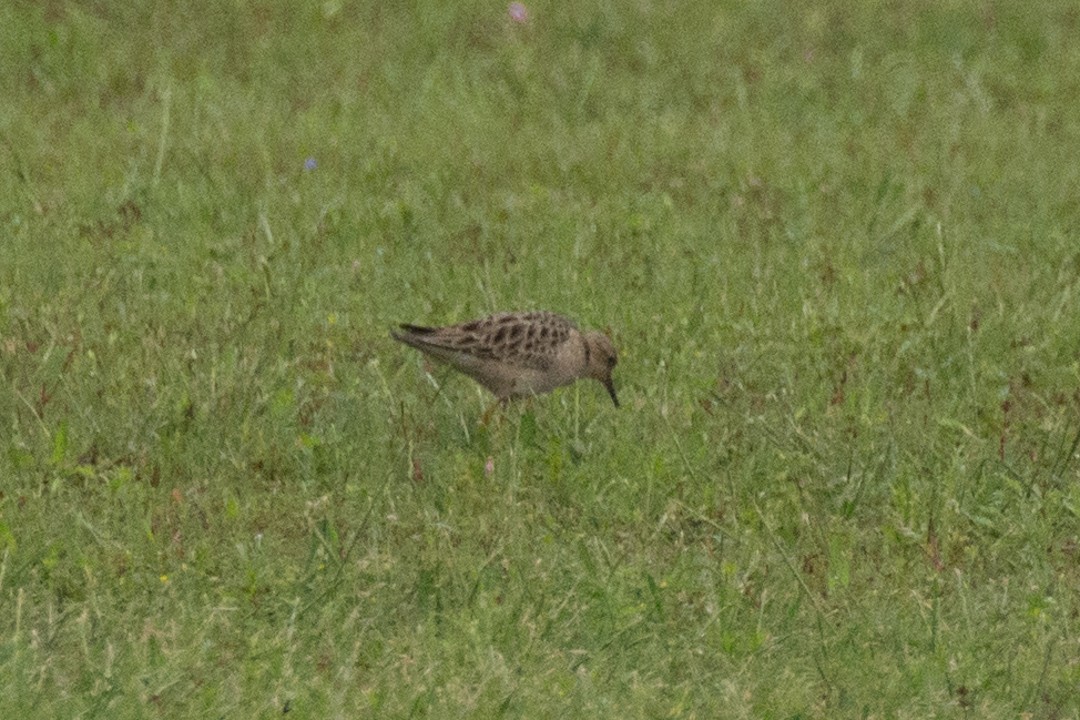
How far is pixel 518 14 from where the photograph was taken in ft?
44.9

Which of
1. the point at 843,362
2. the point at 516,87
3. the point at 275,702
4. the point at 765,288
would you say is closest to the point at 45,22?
the point at 516,87

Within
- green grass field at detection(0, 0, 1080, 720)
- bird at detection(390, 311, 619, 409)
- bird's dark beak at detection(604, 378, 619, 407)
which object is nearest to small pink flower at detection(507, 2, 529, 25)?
green grass field at detection(0, 0, 1080, 720)

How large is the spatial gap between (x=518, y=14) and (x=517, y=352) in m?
5.74

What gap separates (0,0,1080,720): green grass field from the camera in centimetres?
629

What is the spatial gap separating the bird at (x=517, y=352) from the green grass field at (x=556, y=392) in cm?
→ 18

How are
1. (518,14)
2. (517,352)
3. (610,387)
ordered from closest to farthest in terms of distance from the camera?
(517,352) → (610,387) → (518,14)

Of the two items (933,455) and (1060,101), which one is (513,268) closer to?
(933,455)

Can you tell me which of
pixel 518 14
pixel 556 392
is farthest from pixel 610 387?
pixel 518 14

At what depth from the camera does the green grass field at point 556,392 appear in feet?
20.6

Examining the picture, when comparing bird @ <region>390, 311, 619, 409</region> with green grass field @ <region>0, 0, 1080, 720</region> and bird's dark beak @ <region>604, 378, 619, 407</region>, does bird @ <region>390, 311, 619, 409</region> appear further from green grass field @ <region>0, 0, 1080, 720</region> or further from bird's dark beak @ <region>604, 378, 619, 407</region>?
green grass field @ <region>0, 0, 1080, 720</region>

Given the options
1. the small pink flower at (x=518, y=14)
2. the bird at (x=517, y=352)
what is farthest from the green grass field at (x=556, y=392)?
the bird at (x=517, y=352)

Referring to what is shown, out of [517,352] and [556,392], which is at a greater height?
[517,352]

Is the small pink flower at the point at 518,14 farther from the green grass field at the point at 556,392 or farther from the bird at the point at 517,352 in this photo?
the bird at the point at 517,352

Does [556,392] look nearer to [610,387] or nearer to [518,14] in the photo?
[610,387]
